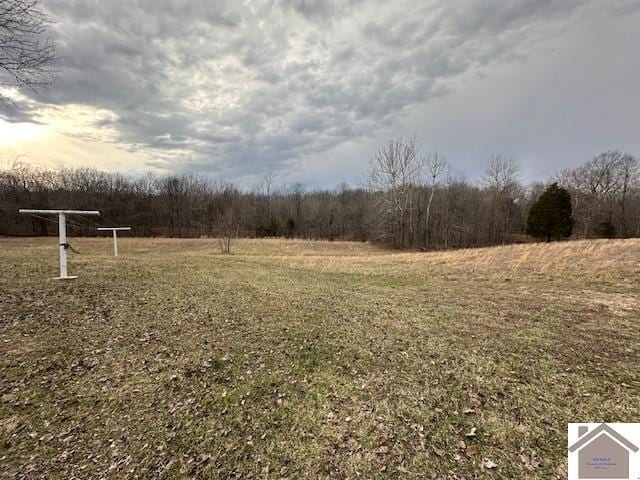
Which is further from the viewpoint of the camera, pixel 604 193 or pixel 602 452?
pixel 604 193

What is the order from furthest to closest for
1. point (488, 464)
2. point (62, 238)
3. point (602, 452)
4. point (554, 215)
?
point (554, 215), point (62, 238), point (602, 452), point (488, 464)

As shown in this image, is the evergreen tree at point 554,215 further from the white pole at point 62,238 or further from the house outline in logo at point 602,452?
the white pole at point 62,238

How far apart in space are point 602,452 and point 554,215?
3828 centimetres

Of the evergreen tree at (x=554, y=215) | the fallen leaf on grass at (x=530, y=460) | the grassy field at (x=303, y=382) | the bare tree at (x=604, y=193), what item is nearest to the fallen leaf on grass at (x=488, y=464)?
the grassy field at (x=303, y=382)

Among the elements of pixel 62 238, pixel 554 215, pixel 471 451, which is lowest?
pixel 471 451

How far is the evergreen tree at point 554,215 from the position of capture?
32.2m

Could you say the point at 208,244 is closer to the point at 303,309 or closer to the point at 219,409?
the point at 303,309

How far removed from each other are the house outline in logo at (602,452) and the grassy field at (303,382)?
14 centimetres

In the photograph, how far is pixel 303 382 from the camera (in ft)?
12.3

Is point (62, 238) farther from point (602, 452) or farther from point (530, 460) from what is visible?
point (602, 452)

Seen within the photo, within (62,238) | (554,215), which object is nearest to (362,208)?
(554,215)

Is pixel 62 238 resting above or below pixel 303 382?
above

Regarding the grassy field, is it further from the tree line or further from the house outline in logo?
the tree line

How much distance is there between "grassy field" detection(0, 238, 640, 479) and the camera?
255 centimetres
